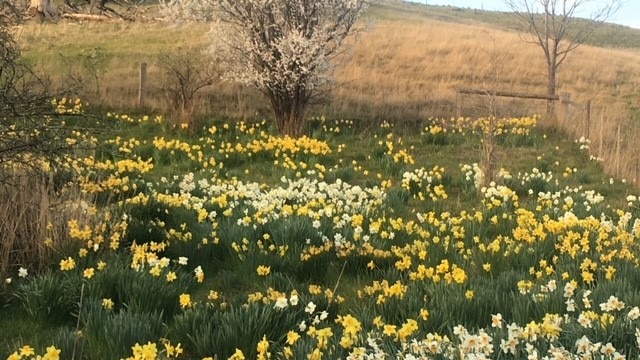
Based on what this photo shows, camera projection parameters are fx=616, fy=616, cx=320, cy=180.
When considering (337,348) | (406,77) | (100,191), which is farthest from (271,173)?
Answer: (406,77)

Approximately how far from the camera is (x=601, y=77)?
32.7 m

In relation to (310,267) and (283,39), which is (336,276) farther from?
(283,39)

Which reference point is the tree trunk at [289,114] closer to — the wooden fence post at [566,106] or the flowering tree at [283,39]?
the flowering tree at [283,39]

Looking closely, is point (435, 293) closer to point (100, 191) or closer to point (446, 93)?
point (100, 191)

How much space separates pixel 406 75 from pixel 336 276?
22529 millimetres

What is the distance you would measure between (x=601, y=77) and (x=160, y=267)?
109ft

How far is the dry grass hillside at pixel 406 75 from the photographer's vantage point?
1523 cm

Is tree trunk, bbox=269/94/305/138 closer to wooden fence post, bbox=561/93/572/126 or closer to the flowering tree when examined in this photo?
the flowering tree

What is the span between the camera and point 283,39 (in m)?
13.0

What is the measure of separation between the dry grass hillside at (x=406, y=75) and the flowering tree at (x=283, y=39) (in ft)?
3.28

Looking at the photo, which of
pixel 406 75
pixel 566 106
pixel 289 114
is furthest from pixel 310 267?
pixel 406 75

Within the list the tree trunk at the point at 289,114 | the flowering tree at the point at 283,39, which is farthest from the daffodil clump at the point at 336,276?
the flowering tree at the point at 283,39

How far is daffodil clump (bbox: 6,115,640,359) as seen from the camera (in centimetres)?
280

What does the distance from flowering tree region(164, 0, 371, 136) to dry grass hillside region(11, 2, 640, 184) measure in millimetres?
1000
